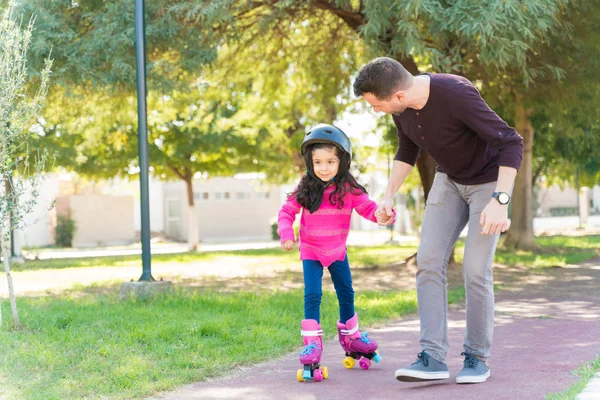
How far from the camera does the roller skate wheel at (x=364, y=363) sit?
524 centimetres

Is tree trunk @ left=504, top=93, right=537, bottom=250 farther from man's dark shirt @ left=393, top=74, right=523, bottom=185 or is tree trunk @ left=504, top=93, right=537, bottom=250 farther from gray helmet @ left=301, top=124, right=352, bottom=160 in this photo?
man's dark shirt @ left=393, top=74, right=523, bottom=185

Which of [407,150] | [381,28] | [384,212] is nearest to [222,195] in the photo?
[381,28]

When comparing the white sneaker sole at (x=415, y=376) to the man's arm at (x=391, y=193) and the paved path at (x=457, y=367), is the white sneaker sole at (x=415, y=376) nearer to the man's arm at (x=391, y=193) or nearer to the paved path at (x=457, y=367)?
the paved path at (x=457, y=367)

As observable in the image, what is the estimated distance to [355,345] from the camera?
525 centimetres

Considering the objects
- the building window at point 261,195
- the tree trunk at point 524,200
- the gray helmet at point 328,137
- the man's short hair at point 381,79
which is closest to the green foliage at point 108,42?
the gray helmet at point 328,137

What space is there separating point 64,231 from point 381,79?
30987 millimetres

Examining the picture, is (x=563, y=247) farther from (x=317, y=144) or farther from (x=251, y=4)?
(x=317, y=144)

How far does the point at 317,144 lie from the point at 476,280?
1419mm

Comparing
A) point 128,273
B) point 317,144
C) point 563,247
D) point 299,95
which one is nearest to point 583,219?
point 563,247

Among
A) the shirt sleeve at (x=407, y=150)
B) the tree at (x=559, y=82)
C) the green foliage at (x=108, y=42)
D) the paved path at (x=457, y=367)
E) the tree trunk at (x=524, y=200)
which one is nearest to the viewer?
the paved path at (x=457, y=367)

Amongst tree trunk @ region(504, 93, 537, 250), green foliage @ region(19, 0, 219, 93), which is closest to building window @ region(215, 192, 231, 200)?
tree trunk @ region(504, 93, 537, 250)

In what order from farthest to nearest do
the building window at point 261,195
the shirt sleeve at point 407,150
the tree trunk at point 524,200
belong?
the building window at point 261,195 → the tree trunk at point 524,200 → the shirt sleeve at point 407,150

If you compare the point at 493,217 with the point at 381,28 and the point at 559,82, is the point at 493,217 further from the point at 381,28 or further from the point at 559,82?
the point at 559,82

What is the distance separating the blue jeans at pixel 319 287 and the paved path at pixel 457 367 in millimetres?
423
